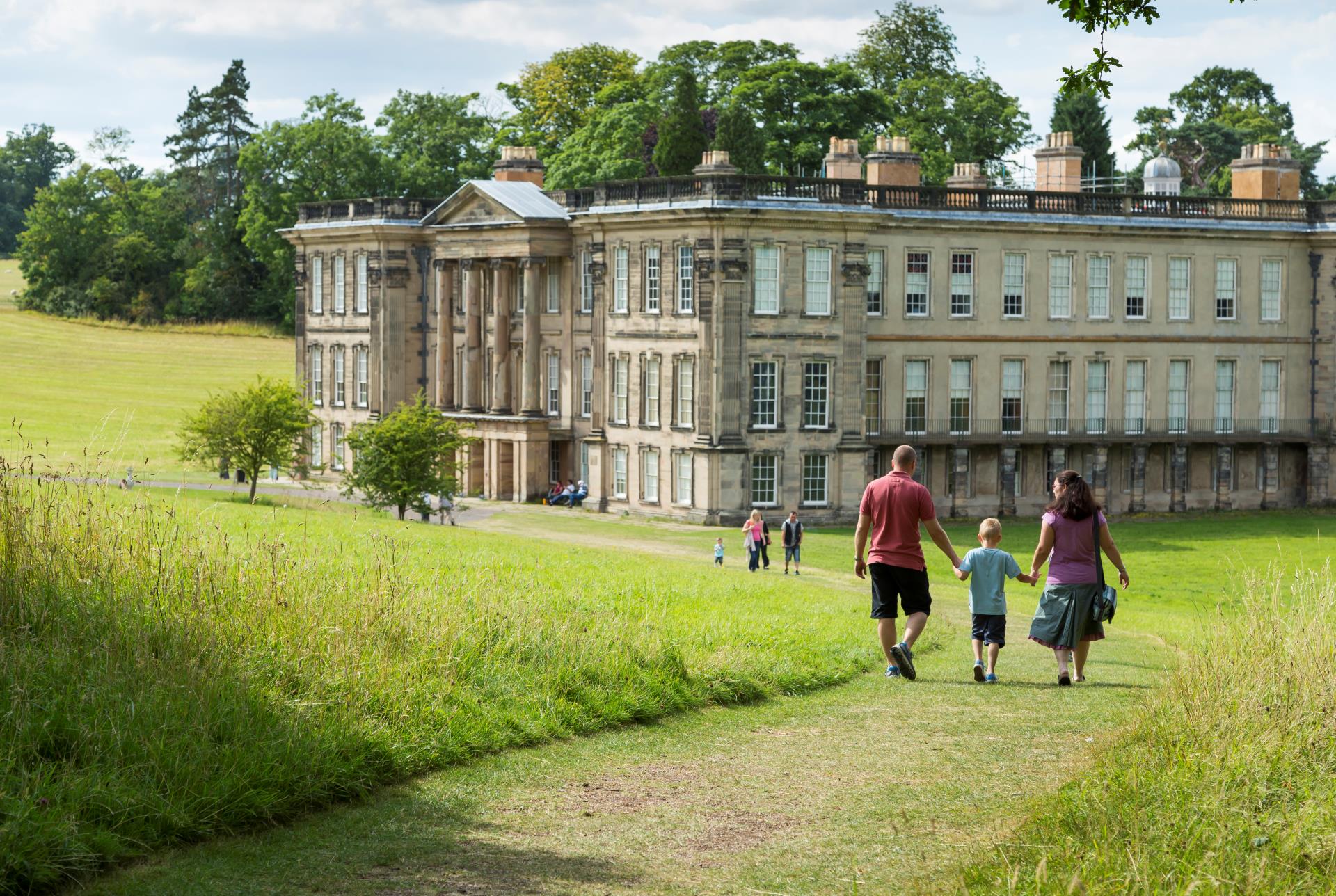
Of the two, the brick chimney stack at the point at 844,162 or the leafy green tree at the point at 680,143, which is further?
the leafy green tree at the point at 680,143

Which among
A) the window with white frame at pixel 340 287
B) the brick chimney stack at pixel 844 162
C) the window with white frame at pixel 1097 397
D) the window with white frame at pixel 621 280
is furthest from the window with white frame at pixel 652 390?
the window with white frame at pixel 340 287

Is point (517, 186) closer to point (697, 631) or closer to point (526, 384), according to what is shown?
point (526, 384)

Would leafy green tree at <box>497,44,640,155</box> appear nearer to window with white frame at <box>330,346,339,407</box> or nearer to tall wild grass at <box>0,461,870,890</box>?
window with white frame at <box>330,346,339,407</box>

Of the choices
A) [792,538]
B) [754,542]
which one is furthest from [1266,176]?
[754,542]

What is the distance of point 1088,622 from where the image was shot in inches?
695

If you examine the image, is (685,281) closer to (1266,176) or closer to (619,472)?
(619,472)

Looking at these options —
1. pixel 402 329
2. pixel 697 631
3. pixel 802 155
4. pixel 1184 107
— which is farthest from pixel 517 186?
pixel 1184 107

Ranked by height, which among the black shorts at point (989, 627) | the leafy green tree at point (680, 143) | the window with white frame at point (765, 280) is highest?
the leafy green tree at point (680, 143)

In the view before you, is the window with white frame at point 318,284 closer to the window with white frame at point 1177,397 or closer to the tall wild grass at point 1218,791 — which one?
A: the window with white frame at point 1177,397

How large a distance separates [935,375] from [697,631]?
140ft

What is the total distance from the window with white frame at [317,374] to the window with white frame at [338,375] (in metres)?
0.65

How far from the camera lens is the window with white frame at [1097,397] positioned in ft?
207

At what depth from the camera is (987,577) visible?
17781mm

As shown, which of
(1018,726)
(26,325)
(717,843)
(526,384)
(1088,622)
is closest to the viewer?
(717,843)
